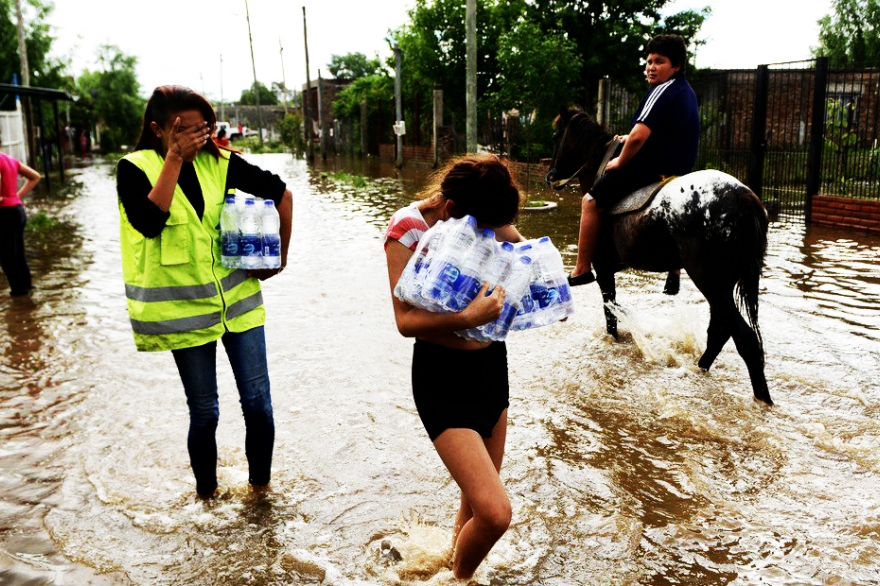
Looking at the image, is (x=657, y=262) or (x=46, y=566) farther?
(x=657, y=262)

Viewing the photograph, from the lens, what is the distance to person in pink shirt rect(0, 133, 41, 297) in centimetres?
800

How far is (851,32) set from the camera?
3578 cm

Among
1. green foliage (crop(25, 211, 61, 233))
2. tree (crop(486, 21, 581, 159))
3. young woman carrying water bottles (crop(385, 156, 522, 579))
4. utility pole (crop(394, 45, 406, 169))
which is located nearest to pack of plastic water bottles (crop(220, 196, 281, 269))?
young woman carrying water bottles (crop(385, 156, 522, 579))

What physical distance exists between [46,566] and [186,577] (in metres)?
0.65

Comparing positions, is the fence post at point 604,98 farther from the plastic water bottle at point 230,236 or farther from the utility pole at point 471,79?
the plastic water bottle at point 230,236

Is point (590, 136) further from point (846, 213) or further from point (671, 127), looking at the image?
point (846, 213)

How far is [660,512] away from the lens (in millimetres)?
3746

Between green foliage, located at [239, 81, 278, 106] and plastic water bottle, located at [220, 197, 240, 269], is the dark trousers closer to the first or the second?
plastic water bottle, located at [220, 197, 240, 269]

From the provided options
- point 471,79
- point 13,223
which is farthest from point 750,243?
point 471,79

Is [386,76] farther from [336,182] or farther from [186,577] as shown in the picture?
[186,577]

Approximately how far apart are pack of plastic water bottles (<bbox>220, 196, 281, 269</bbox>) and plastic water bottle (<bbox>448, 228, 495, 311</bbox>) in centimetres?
125

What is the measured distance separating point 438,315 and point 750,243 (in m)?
A: 3.31

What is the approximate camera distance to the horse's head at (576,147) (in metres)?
6.69

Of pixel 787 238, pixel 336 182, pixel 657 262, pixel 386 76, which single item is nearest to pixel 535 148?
pixel 336 182
